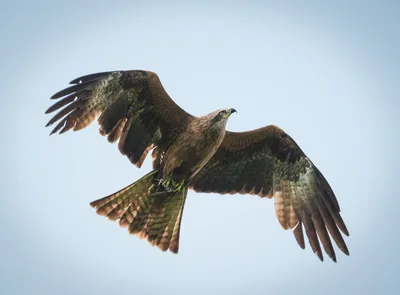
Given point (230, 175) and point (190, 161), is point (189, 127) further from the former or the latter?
point (230, 175)

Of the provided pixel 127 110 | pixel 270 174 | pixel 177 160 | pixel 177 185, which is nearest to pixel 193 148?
pixel 177 160

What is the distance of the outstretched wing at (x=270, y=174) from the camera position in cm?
1123

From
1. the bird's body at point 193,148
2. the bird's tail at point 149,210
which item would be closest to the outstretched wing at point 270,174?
the bird's tail at point 149,210

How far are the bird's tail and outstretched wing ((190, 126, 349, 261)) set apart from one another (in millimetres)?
617

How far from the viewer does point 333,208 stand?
11.0 meters

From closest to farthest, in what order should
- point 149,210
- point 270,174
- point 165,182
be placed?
point 165,182
point 149,210
point 270,174

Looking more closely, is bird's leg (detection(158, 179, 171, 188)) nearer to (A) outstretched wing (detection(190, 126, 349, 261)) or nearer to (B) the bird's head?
(A) outstretched wing (detection(190, 126, 349, 261))

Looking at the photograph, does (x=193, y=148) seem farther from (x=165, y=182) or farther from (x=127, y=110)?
(x=127, y=110)

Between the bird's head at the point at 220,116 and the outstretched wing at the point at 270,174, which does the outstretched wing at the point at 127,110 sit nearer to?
the bird's head at the point at 220,116

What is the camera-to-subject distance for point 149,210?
36.4 feet

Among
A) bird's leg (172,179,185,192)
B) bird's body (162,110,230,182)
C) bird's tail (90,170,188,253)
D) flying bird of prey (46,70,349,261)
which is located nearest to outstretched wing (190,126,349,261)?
flying bird of prey (46,70,349,261)

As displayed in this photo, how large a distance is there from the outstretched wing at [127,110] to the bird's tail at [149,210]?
1.71 feet

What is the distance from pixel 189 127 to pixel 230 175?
1375 mm

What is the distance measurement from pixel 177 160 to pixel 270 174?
1.90m
